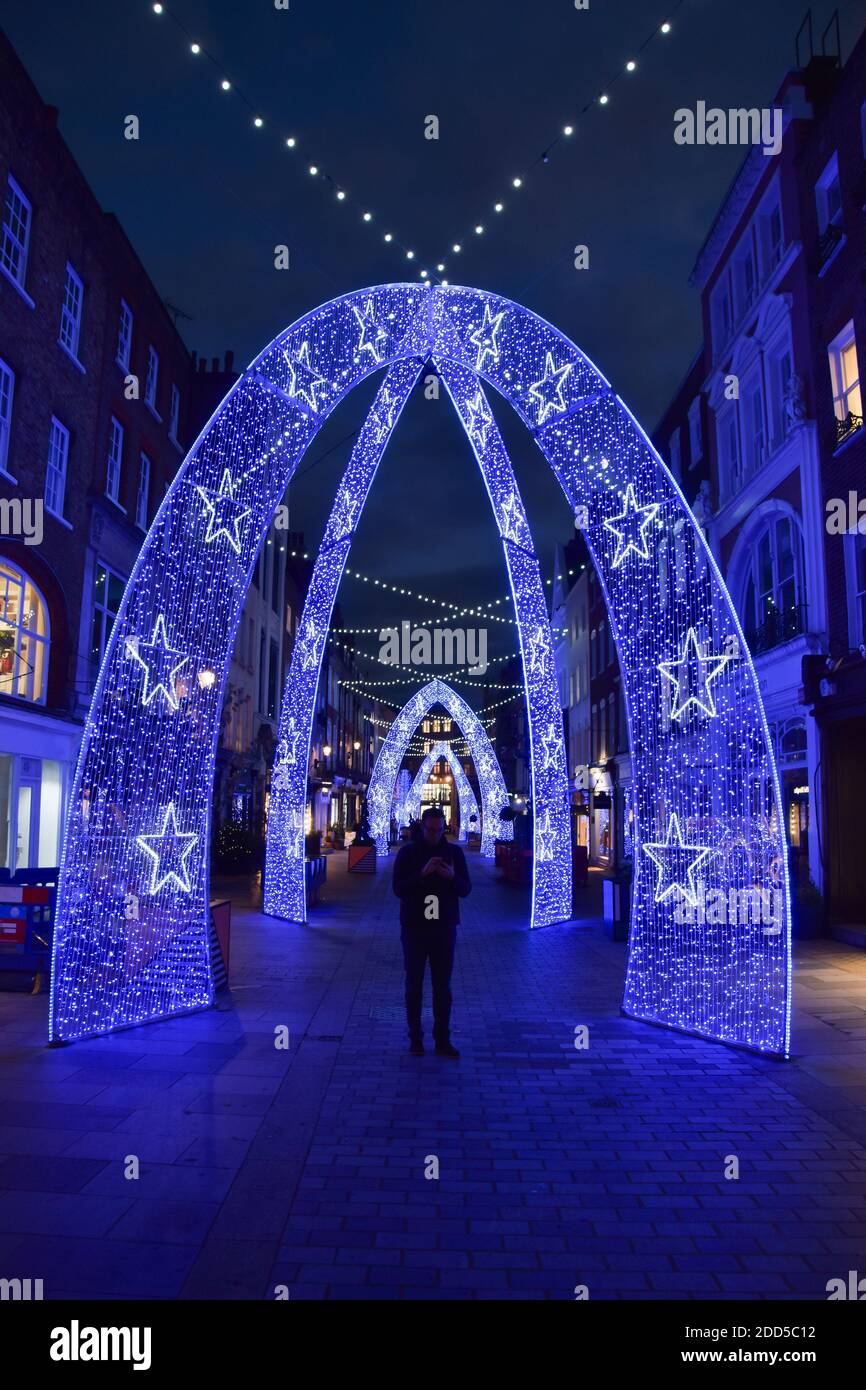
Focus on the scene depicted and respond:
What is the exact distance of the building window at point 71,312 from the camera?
55.0 feet

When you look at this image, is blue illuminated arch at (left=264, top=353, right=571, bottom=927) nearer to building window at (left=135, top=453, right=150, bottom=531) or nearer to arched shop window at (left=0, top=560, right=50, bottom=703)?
arched shop window at (left=0, top=560, right=50, bottom=703)

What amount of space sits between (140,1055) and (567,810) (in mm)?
9419

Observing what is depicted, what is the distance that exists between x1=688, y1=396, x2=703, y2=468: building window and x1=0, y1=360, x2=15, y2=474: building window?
584 inches

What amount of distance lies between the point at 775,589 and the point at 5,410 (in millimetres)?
13667

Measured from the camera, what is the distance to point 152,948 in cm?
809

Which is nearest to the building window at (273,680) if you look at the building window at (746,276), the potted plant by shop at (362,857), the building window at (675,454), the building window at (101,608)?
the potted plant by shop at (362,857)

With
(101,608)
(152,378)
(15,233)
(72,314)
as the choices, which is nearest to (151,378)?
(152,378)

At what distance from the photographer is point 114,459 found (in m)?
19.4

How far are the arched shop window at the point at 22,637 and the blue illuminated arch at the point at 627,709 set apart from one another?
7.34 m

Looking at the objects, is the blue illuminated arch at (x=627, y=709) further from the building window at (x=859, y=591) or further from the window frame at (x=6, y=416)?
the window frame at (x=6, y=416)

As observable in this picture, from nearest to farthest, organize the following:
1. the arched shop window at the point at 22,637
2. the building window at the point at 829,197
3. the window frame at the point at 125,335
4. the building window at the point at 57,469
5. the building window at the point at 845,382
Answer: the building window at the point at 845,382
the building window at the point at 829,197
the arched shop window at the point at 22,637
the building window at the point at 57,469
the window frame at the point at 125,335
